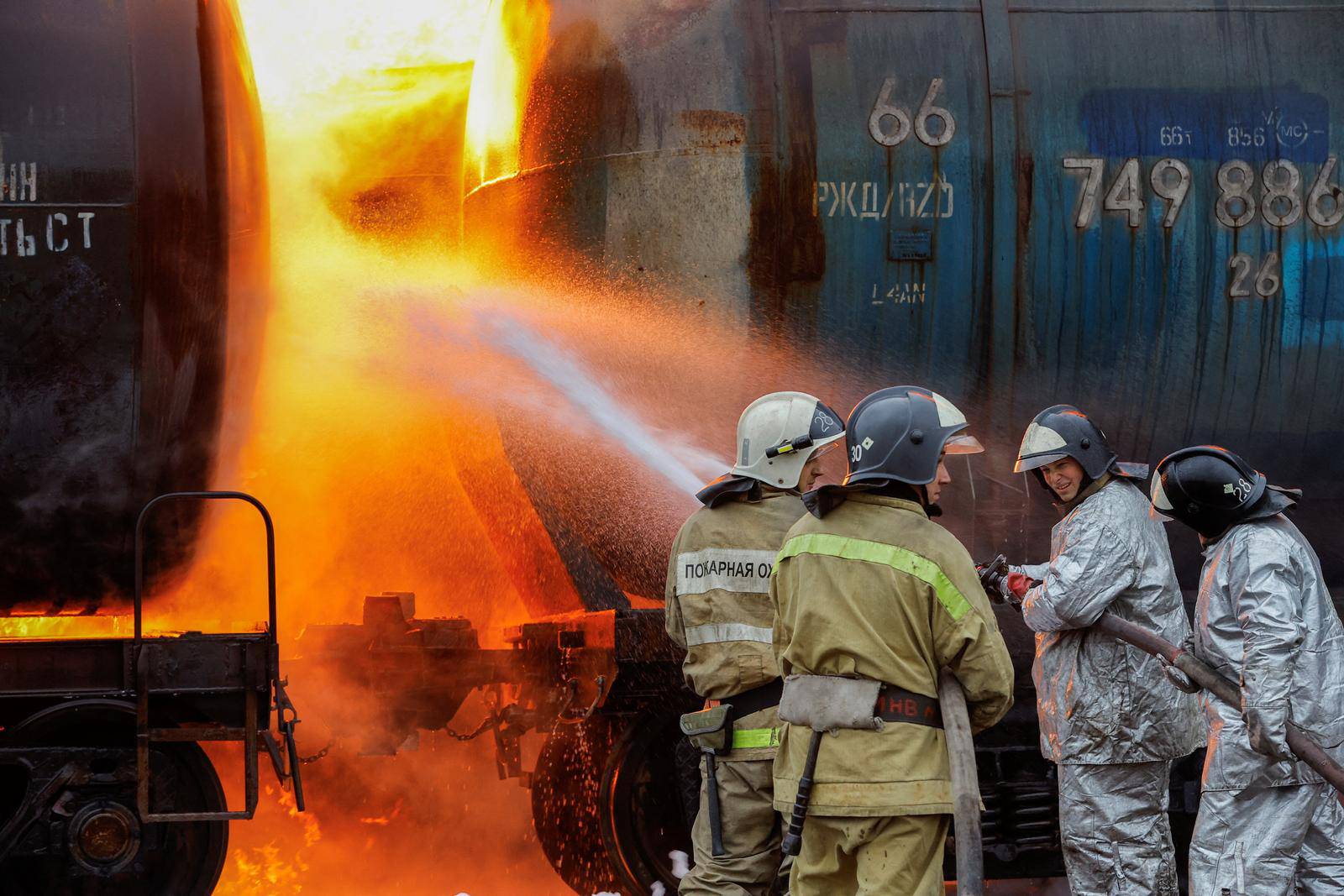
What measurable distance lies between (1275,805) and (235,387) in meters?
3.91

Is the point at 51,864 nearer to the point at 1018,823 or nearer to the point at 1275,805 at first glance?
the point at 1018,823

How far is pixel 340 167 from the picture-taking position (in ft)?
19.5

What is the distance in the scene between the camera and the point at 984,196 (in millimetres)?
5199

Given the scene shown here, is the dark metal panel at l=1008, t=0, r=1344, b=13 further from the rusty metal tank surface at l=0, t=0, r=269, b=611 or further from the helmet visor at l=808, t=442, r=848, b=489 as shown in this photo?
the rusty metal tank surface at l=0, t=0, r=269, b=611

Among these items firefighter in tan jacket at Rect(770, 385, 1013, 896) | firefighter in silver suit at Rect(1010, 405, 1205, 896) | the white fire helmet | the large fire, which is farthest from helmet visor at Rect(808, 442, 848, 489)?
firefighter in tan jacket at Rect(770, 385, 1013, 896)

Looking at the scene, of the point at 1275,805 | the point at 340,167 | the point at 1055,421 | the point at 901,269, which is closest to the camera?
the point at 1275,805

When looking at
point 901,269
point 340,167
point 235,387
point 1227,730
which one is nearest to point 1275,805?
point 1227,730

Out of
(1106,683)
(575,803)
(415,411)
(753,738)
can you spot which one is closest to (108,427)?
(415,411)

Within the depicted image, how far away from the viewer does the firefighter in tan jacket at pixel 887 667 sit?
3.33 meters

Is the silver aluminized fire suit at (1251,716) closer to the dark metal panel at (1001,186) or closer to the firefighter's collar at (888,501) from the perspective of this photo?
the firefighter's collar at (888,501)

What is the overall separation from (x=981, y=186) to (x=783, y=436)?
1518 mm

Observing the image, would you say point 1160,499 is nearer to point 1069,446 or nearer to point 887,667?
point 1069,446

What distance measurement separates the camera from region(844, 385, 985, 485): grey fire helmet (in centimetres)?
354

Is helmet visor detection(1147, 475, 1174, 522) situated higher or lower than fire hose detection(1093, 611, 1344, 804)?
higher
